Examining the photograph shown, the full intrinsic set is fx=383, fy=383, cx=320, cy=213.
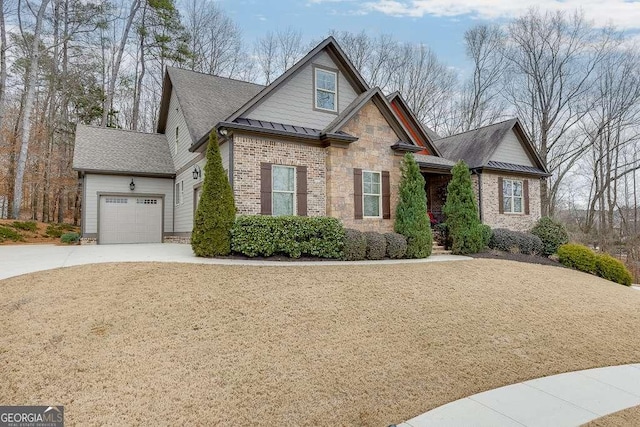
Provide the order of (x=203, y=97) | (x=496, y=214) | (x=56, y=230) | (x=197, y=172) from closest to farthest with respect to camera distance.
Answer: (x=197, y=172) < (x=203, y=97) < (x=496, y=214) < (x=56, y=230)

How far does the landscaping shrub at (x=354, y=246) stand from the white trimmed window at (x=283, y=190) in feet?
6.70

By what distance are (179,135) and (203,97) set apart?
210cm

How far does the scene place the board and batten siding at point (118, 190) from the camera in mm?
15039

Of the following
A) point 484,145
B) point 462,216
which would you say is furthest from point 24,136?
point 484,145

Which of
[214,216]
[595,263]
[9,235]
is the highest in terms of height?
[214,216]

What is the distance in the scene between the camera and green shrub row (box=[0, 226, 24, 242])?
50.9 feet

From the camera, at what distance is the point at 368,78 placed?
2825 centimetres

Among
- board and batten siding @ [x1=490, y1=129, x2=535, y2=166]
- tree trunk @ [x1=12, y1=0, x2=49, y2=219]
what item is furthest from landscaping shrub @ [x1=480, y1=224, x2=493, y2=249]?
tree trunk @ [x1=12, y1=0, x2=49, y2=219]

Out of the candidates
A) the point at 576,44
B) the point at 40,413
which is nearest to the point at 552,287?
the point at 40,413

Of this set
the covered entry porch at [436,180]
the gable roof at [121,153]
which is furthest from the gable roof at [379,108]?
the gable roof at [121,153]

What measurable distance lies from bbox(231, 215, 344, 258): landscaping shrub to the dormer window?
14.3 feet

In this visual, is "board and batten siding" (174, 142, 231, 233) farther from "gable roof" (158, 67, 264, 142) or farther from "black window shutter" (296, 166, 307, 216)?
"black window shutter" (296, 166, 307, 216)

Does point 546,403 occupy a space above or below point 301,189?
below

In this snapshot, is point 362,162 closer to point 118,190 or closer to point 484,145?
point 484,145
